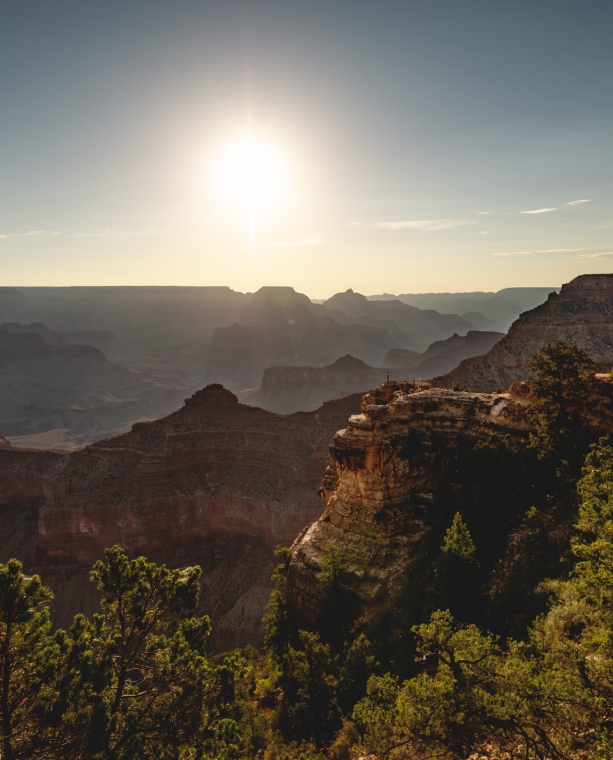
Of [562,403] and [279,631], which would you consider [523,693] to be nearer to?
[562,403]

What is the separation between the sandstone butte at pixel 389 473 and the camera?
2277 centimetres

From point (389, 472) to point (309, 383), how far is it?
415 ft

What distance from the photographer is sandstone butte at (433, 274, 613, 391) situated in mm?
66062

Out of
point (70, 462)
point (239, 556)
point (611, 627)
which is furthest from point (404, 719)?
point (70, 462)

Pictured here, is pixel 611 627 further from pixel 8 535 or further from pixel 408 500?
pixel 8 535

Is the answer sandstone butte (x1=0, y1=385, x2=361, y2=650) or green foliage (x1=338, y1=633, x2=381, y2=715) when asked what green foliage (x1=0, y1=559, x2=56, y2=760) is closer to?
green foliage (x1=338, y1=633, x2=381, y2=715)

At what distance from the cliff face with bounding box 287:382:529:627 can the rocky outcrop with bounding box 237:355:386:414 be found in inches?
4766

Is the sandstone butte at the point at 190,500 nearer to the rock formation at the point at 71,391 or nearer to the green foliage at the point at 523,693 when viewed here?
the green foliage at the point at 523,693

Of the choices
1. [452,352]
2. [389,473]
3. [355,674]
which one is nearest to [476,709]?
[355,674]

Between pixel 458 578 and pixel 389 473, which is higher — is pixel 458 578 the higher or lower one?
the lower one

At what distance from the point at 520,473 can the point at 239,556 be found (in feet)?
127

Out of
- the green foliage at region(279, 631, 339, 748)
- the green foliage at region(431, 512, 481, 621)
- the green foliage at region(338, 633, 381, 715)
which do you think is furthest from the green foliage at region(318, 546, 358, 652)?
the green foliage at region(431, 512, 481, 621)

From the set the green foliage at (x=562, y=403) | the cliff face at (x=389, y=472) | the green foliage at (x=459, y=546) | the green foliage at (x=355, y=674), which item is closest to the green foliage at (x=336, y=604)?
the cliff face at (x=389, y=472)

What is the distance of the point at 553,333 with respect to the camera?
69.4 m
